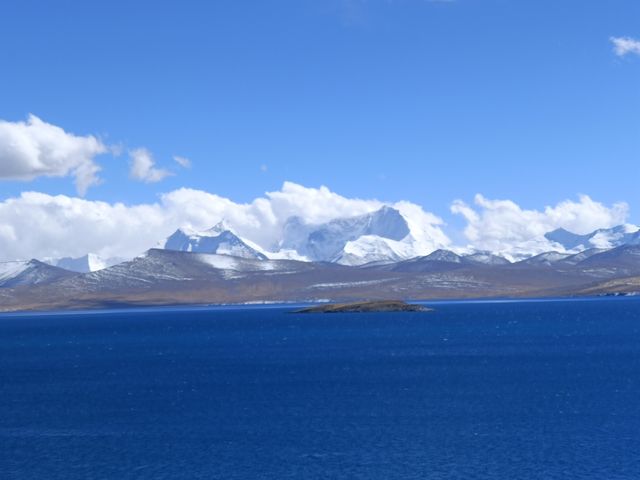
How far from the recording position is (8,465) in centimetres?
6116

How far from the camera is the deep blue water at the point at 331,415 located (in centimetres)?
5844

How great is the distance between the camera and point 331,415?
75.7m

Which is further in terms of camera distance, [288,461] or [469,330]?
[469,330]

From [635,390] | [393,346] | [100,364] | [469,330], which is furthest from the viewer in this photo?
[469,330]

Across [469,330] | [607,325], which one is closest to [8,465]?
[469,330]

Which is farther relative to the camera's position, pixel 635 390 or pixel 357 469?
pixel 635 390

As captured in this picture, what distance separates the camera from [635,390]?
8500 centimetres

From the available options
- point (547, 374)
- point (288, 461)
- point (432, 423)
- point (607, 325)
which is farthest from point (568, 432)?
point (607, 325)

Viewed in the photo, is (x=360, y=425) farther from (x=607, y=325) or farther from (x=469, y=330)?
(x=607, y=325)

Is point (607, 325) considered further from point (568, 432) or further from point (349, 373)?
point (568, 432)

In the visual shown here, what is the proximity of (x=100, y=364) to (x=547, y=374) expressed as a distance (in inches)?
2473

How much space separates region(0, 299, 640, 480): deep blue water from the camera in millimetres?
58438

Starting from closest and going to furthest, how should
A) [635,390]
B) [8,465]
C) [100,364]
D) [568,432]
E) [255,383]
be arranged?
[8,465], [568,432], [635,390], [255,383], [100,364]

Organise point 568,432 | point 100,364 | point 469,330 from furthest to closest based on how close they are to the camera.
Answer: point 469,330, point 100,364, point 568,432
